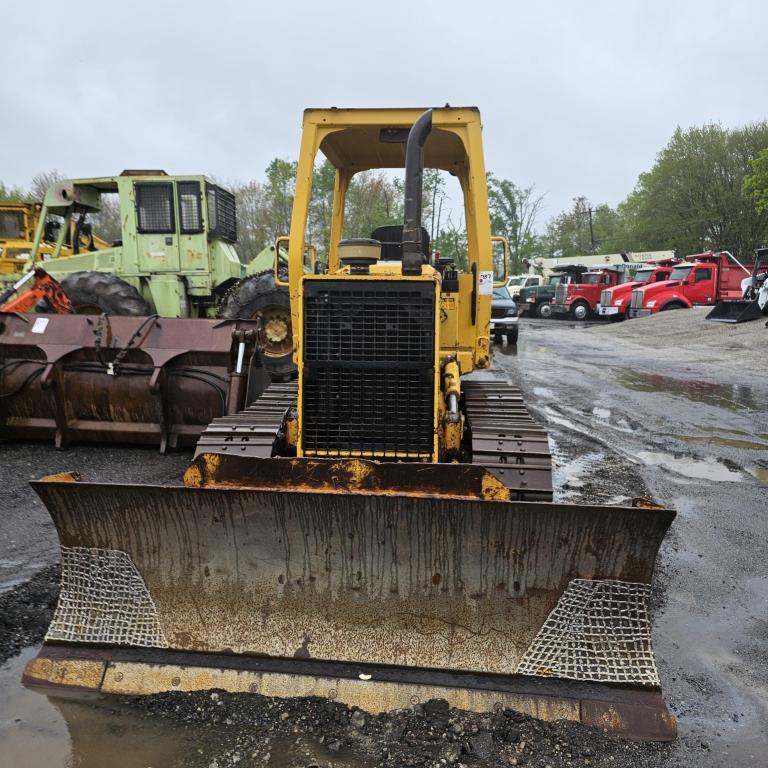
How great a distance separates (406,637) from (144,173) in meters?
9.36

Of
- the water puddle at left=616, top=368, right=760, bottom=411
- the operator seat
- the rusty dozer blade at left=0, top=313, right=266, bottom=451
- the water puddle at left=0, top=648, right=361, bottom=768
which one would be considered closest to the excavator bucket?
the water puddle at left=616, top=368, right=760, bottom=411

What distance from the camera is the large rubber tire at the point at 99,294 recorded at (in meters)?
A: 9.17

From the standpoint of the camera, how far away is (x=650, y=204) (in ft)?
159

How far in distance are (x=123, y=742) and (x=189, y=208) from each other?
28.1ft

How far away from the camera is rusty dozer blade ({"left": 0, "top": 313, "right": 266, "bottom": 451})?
20.5ft

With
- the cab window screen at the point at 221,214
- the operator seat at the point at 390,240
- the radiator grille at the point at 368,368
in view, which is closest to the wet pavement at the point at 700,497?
the radiator grille at the point at 368,368

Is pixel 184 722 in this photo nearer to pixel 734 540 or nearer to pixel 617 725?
pixel 617 725

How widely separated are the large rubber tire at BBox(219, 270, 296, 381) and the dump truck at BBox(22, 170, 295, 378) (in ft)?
0.06

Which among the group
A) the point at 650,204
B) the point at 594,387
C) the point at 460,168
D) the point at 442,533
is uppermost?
the point at 650,204

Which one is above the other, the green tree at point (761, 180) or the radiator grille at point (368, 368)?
the green tree at point (761, 180)

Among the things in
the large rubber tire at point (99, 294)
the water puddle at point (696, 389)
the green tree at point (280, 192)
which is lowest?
the water puddle at point (696, 389)

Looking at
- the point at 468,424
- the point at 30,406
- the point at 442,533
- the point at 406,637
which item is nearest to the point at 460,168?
the point at 468,424

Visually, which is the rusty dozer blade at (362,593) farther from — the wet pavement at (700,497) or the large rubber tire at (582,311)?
the large rubber tire at (582,311)

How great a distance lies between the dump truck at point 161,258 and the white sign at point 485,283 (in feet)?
16.4
